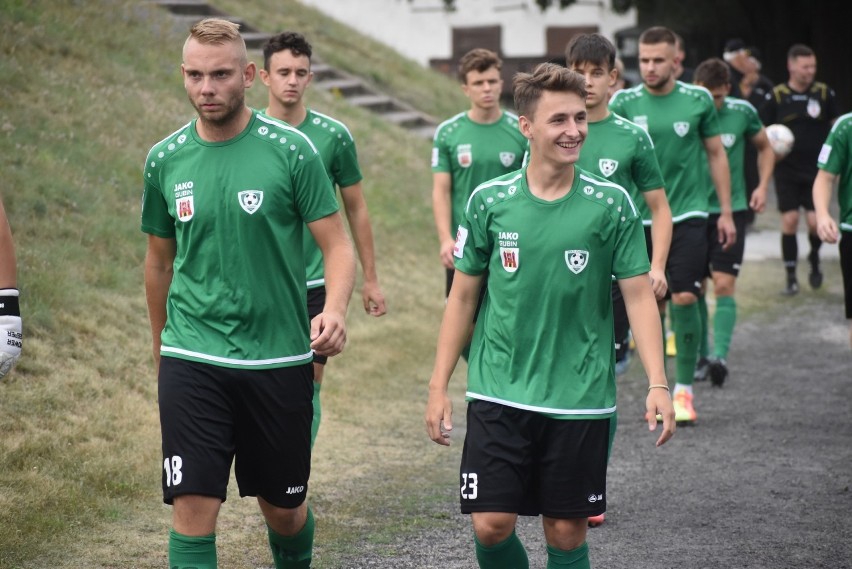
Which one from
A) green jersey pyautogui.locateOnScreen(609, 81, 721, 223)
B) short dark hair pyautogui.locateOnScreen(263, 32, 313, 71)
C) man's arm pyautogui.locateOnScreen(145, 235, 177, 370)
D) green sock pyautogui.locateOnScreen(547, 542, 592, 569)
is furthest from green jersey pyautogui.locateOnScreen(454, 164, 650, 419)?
green jersey pyautogui.locateOnScreen(609, 81, 721, 223)

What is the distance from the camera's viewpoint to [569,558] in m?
4.76

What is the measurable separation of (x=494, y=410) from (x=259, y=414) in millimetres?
871

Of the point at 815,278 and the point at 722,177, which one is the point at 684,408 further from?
the point at 815,278

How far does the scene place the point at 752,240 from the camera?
2017 cm

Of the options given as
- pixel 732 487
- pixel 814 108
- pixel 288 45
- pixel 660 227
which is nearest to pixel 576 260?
A: pixel 660 227

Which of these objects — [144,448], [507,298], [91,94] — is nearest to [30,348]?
[144,448]

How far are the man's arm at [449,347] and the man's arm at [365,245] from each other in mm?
1788

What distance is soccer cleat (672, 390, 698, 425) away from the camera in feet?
29.9

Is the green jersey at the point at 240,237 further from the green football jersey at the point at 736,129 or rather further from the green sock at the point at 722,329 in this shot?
the green football jersey at the point at 736,129

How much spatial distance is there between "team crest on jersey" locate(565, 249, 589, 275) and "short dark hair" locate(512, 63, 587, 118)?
1.91 feet

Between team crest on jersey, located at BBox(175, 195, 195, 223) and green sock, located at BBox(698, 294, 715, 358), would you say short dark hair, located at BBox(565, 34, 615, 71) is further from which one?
green sock, located at BBox(698, 294, 715, 358)

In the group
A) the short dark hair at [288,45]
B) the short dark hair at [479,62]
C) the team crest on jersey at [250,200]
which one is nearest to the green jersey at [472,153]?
the short dark hair at [479,62]

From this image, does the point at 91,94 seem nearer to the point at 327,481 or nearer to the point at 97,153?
the point at 97,153

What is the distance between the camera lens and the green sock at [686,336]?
925 cm
